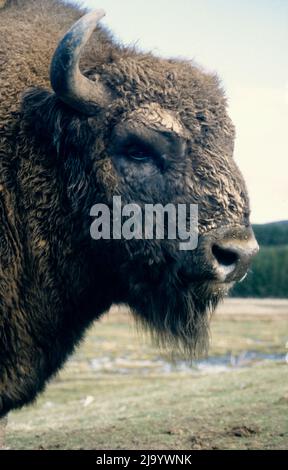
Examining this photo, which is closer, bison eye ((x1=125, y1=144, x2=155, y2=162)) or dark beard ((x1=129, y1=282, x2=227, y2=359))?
bison eye ((x1=125, y1=144, x2=155, y2=162))

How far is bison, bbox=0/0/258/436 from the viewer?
14.8 ft

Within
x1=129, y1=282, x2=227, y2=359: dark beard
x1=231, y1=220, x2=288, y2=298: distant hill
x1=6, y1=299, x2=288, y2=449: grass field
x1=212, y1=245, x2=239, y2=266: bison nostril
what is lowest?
x1=231, y1=220, x2=288, y2=298: distant hill

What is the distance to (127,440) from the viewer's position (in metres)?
7.26

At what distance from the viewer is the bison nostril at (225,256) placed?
14.3ft

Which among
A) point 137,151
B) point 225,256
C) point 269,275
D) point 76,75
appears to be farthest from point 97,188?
point 269,275

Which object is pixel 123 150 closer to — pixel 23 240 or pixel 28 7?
pixel 23 240

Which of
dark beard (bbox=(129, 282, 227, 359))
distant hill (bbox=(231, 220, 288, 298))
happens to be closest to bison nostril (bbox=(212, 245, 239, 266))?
dark beard (bbox=(129, 282, 227, 359))

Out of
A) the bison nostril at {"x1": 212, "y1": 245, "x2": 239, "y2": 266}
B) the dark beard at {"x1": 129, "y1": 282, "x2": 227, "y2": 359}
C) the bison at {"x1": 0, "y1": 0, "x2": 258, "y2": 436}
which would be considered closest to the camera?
the bison nostril at {"x1": 212, "y1": 245, "x2": 239, "y2": 266}

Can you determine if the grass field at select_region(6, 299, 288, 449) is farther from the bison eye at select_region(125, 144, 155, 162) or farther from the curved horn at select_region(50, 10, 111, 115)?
the curved horn at select_region(50, 10, 111, 115)

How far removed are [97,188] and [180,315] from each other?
97 cm

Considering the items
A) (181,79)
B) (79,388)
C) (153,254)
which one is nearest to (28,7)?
(181,79)

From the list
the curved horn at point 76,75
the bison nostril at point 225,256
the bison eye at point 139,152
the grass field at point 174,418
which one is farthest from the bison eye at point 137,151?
the grass field at point 174,418

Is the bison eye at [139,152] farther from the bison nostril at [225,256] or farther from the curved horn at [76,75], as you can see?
the bison nostril at [225,256]
